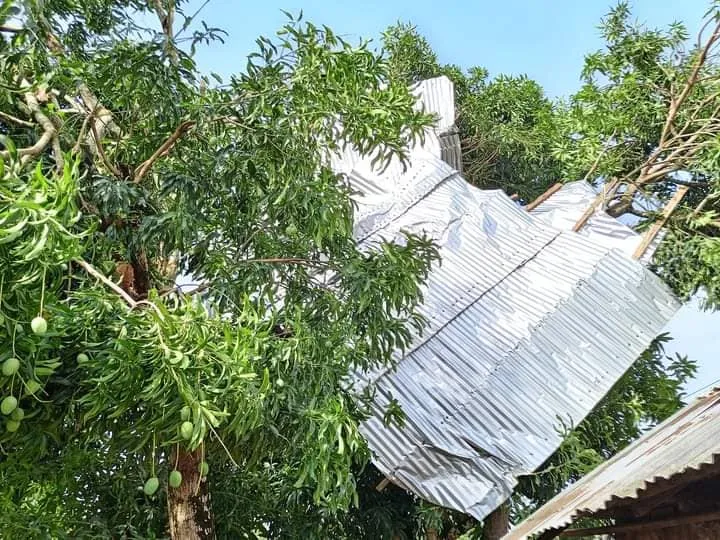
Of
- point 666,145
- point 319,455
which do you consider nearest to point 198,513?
point 319,455

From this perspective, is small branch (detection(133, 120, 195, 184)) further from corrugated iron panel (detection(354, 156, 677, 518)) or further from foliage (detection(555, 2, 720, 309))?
foliage (detection(555, 2, 720, 309))

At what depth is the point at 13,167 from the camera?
176 centimetres

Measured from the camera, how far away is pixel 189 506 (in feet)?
10.0

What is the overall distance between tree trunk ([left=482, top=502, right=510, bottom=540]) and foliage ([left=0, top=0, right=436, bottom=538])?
2.31 meters

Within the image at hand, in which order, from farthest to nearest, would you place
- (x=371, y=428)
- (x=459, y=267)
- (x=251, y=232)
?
1. (x=459, y=267)
2. (x=371, y=428)
3. (x=251, y=232)

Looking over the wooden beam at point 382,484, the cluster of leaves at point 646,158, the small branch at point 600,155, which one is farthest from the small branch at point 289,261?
the small branch at point 600,155

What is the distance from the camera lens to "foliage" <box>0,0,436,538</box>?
205 centimetres

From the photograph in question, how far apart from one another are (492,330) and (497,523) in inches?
67.7

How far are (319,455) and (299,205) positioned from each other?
120cm

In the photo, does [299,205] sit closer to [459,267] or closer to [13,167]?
[13,167]

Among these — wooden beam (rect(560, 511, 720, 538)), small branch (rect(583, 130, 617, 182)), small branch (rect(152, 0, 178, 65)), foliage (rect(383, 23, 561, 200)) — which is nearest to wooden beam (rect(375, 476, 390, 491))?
wooden beam (rect(560, 511, 720, 538))

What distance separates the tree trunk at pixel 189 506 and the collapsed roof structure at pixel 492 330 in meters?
1.77

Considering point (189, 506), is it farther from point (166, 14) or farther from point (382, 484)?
point (166, 14)

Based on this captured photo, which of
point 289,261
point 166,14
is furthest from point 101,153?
point 289,261
